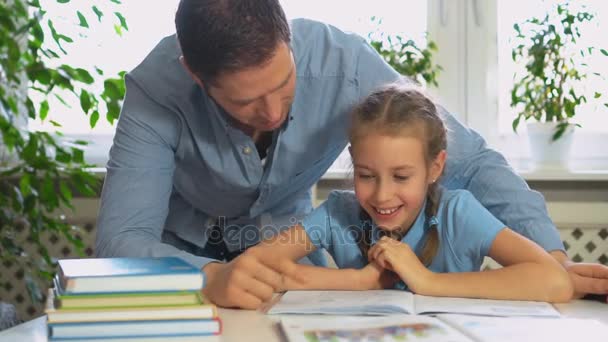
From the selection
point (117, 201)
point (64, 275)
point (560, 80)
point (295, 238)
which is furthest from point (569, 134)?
point (64, 275)

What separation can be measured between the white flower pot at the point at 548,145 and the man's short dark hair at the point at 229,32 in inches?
62.5

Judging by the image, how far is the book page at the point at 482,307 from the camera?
107 cm

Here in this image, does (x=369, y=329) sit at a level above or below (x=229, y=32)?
below

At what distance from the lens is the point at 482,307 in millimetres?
1107

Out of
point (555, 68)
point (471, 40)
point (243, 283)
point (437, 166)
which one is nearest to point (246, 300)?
point (243, 283)

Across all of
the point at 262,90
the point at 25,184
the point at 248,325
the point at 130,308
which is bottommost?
the point at 25,184

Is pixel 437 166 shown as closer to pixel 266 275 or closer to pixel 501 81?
pixel 266 275

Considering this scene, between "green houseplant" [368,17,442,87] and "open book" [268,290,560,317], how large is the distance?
59.3 inches

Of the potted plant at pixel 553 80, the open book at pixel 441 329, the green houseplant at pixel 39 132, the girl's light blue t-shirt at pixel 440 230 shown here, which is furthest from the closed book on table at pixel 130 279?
the potted plant at pixel 553 80

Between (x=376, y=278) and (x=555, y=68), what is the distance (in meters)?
1.56

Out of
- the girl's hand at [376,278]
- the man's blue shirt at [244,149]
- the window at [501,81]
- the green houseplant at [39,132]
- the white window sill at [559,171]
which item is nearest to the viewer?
the girl's hand at [376,278]

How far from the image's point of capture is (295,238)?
1436mm

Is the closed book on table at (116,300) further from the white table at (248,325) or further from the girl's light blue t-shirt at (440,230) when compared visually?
the girl's light blue t-shirt at (440,230)

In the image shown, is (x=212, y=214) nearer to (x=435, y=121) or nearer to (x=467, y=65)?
(x=435, y=121)
